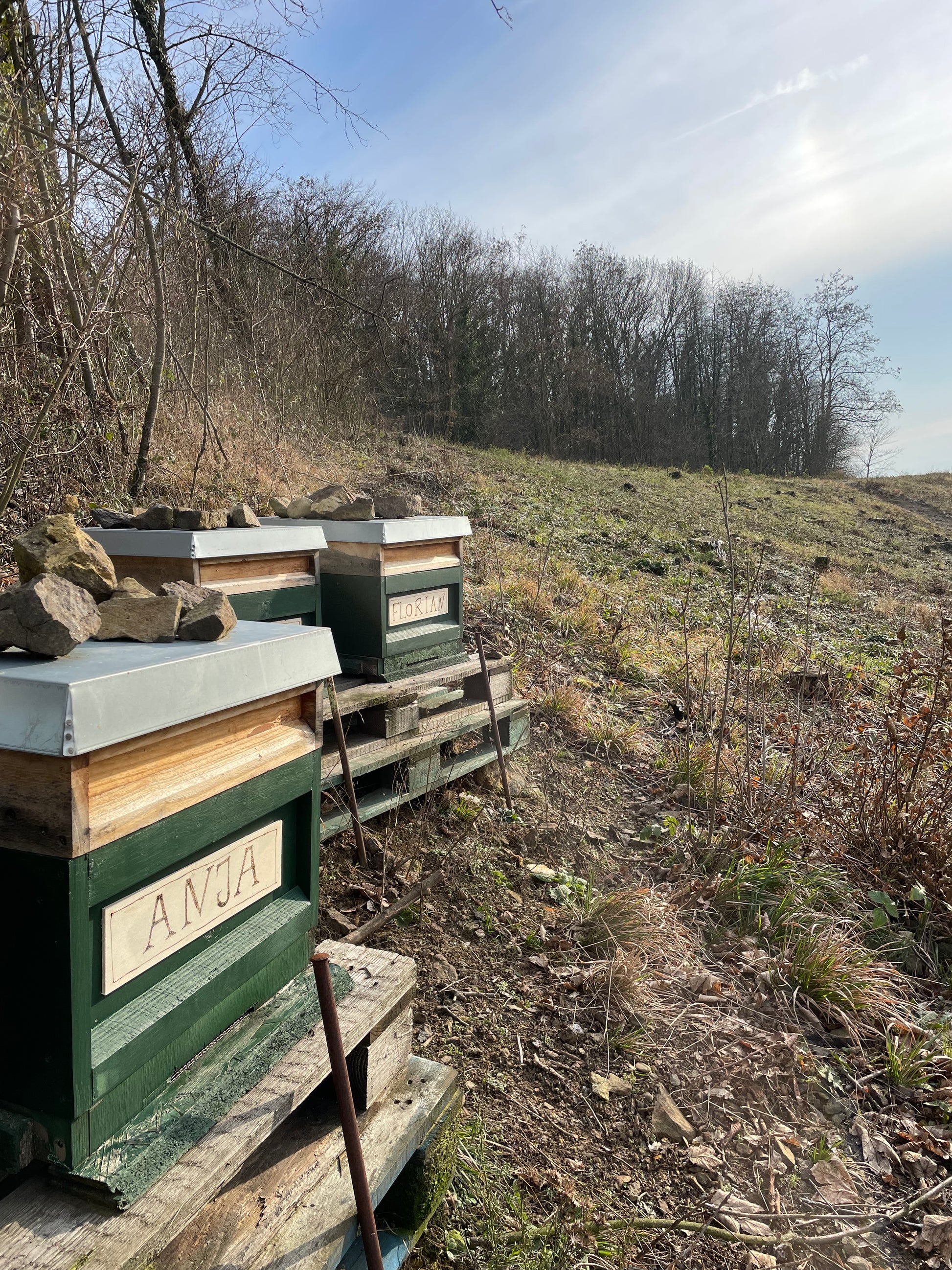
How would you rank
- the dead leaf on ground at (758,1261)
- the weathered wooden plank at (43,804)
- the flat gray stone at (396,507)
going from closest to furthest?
the weathered wooden plank at (43,804) < the dead leaf on ground at (758,1261) < the flat gray stone at (396,507)

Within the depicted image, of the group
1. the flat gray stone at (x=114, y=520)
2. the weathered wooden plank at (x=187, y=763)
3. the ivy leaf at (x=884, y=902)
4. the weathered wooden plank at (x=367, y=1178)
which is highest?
the flat gray stone at (x=114, y=520)

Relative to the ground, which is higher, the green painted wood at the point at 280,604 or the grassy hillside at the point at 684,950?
the green painted wood at the point at 280,604

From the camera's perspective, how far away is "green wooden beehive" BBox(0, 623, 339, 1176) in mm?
974

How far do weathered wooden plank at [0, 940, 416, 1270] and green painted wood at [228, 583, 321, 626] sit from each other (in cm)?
134

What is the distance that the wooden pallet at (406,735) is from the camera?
301cm

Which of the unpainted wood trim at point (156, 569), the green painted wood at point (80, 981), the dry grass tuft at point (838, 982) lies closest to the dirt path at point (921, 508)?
the dry grass tuft at point (838, 982)

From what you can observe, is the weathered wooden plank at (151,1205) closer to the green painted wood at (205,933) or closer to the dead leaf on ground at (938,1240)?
the green painted wood at (205,933)

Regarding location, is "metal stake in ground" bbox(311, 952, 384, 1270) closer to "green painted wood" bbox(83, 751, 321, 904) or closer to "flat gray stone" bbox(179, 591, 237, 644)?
"green painted wood" bbox(83, 751, 321, 904)

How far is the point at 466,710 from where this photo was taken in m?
3.82

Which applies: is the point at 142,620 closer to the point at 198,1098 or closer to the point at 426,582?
the point at 198,1098

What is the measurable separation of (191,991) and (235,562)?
1.50 m

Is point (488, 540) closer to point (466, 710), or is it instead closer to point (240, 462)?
point (240, 462)

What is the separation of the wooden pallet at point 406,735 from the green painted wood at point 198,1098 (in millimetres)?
1216

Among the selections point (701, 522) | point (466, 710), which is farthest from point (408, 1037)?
point (701, 522)
